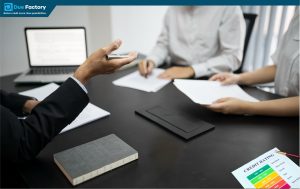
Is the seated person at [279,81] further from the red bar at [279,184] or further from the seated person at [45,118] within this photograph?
the seated person at [45,118]

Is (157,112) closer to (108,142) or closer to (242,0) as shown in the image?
(108,142)

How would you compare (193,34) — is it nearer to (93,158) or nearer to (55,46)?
(55,46)

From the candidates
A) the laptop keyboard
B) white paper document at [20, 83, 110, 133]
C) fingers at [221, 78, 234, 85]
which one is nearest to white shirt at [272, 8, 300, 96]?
fingers at [221, 78, 234, 85]

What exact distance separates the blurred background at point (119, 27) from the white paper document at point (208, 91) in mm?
1334

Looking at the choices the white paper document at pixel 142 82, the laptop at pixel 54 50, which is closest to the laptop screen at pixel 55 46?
the laptop at pixel 54 50

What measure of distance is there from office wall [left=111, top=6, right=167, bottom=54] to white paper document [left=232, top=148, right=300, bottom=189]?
5.67 ft

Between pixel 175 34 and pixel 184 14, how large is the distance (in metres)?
0.13

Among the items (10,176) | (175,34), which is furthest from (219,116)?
(175,34)

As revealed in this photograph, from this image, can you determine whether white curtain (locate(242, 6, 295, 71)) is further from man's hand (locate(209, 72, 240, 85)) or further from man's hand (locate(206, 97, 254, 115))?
man's hand (locate(206, 97, 254, 115))

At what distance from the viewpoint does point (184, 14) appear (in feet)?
5.80

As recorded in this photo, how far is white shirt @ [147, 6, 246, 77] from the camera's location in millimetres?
1600

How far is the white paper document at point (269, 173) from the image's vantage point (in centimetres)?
71

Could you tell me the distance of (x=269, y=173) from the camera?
0.74 metres

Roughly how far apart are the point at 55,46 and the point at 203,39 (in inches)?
33.7
